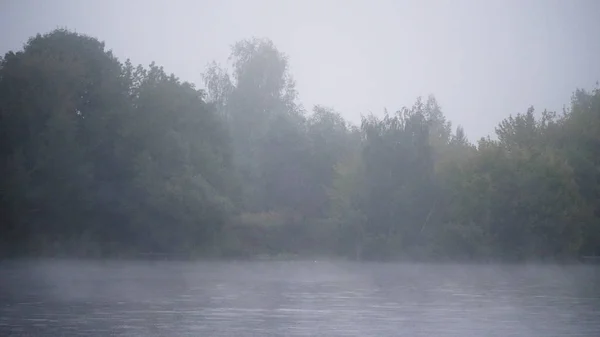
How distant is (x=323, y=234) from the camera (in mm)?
65938

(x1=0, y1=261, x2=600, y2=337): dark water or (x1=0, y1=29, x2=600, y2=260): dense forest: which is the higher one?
(x1=0, y1=29, x2=600, y2=260): dense forest

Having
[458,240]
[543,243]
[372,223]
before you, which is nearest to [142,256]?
[372,223]

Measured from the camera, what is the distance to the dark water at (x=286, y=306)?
1883 centimetres

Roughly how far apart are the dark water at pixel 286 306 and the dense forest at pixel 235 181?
1996 cm

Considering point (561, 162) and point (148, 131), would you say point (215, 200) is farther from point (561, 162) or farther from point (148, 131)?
point (561, 162)

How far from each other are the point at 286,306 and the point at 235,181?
40.6m

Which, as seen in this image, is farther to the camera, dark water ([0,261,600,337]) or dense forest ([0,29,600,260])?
dense forest ([0,29,600,260])

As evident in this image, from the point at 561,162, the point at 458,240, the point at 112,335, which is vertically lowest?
the point at 112,335

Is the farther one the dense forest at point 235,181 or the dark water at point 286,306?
the dense forest at point 235,181

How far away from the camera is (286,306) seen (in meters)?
24.3

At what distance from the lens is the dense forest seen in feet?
191

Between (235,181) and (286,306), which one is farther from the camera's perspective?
(235,181)

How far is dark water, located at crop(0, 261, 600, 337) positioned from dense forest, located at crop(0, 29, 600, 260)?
20.0 m

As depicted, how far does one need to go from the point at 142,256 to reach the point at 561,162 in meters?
34.6
